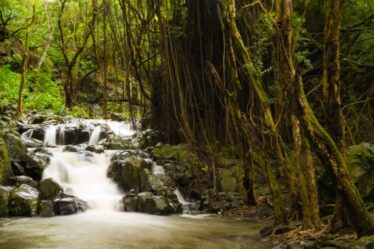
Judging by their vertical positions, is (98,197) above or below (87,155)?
below

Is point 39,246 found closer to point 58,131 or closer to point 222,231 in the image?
point 222,231

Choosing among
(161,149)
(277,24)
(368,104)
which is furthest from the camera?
(161,149)

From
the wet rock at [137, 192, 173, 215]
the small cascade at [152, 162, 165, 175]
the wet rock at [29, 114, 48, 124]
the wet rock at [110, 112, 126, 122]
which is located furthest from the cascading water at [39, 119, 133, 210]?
the wet rock at [110, 112, 126, 122]

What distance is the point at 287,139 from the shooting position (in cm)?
934

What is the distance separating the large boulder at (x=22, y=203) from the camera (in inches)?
307

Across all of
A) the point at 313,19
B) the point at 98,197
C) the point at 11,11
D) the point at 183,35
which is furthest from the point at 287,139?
the point at 11,11

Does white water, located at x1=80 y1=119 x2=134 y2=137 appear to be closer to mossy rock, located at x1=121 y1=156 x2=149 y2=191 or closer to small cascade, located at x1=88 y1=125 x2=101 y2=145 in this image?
small cascade, located at x1=88 y1=125 x2=101 y2=145

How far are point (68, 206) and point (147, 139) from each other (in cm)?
466

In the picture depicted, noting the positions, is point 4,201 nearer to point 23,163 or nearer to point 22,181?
point 22,181

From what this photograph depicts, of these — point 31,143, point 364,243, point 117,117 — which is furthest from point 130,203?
point 117,117

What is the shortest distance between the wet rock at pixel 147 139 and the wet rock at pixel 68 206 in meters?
4.17

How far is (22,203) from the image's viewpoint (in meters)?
7.90

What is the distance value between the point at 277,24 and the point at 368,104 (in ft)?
13.9

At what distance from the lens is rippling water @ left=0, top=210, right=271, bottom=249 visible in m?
5.45
